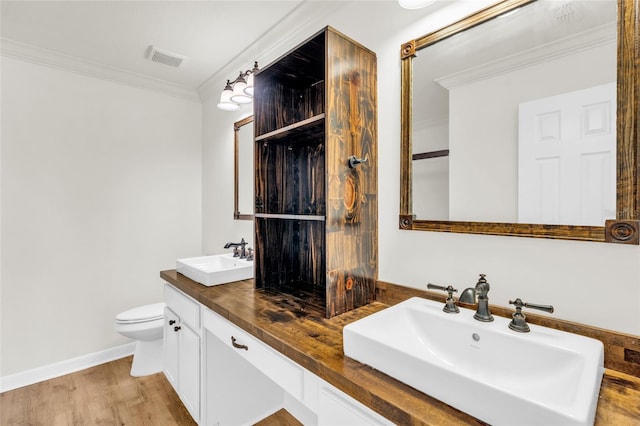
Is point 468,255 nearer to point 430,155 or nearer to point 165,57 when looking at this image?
point 430,155

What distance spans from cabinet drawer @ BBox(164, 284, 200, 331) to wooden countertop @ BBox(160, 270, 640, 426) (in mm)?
140

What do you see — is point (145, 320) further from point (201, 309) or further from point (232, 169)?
point (232, 169)

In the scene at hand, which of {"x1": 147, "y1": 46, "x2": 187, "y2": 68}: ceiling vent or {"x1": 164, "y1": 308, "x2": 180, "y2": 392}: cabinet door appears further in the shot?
{"x1": 147, "y1": 46, "x2": 187, "y2": 68}: ceiling vent

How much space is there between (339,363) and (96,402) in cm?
209

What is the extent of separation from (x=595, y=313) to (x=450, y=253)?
44cm

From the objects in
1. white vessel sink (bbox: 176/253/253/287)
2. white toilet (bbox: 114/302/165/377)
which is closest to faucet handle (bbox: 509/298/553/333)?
white vessel sink (bbox: 176/253/253/287)

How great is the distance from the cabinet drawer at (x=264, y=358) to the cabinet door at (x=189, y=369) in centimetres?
30

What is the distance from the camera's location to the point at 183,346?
5.77 ft

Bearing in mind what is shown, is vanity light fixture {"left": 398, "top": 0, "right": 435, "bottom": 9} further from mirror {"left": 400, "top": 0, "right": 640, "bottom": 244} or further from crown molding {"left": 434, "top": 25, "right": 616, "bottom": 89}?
crown molding {"left": 434, "top": 25, "right": 616, "bottom": 89}

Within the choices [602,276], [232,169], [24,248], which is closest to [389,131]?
[602,276]

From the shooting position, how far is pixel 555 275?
95cm

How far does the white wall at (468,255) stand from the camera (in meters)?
0.86

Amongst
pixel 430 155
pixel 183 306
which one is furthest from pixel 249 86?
pixel 183 306

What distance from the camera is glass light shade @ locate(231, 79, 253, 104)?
192 centimetres
